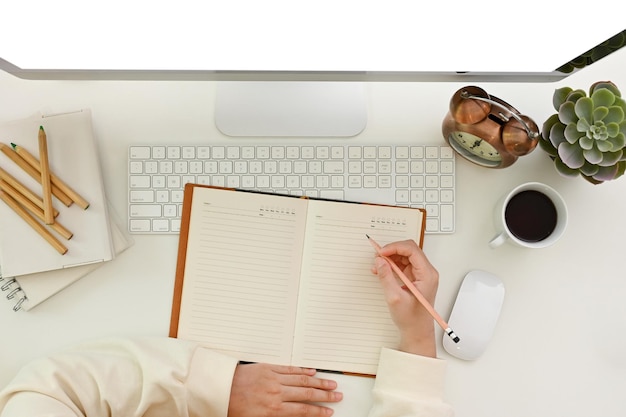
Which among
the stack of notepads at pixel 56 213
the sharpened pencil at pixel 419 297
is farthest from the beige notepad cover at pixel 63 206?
the sharpened pencil at pixel 419 297

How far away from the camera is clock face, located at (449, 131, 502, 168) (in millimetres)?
777

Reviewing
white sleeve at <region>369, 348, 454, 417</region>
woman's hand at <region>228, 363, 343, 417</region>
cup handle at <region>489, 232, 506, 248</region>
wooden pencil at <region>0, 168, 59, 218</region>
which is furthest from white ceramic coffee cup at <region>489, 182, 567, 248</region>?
wooden pencil at <region>0, 168, 59, 218</region>

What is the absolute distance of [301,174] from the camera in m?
0.84

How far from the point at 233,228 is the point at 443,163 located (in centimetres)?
36

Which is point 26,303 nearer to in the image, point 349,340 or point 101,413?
point 101,413

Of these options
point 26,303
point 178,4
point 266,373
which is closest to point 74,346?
point 26,303

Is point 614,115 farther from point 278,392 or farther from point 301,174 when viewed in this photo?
point 278,392

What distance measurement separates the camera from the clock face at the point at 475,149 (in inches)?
30.6

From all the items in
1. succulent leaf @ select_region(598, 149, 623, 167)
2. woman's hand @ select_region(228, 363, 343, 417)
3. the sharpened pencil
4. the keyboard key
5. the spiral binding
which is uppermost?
succulent leaf @ select_region(598, 149, 623, 167)

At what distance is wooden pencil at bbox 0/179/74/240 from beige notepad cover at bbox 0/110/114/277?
0.01 m

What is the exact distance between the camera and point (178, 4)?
57cm

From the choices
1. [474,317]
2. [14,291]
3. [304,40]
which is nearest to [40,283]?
[14,291]

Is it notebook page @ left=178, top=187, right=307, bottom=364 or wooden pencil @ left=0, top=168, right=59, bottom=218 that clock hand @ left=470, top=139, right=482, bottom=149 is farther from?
wooden pencil @ left=0, top=168, right=59, bottom=218

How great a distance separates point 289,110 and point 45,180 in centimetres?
39
